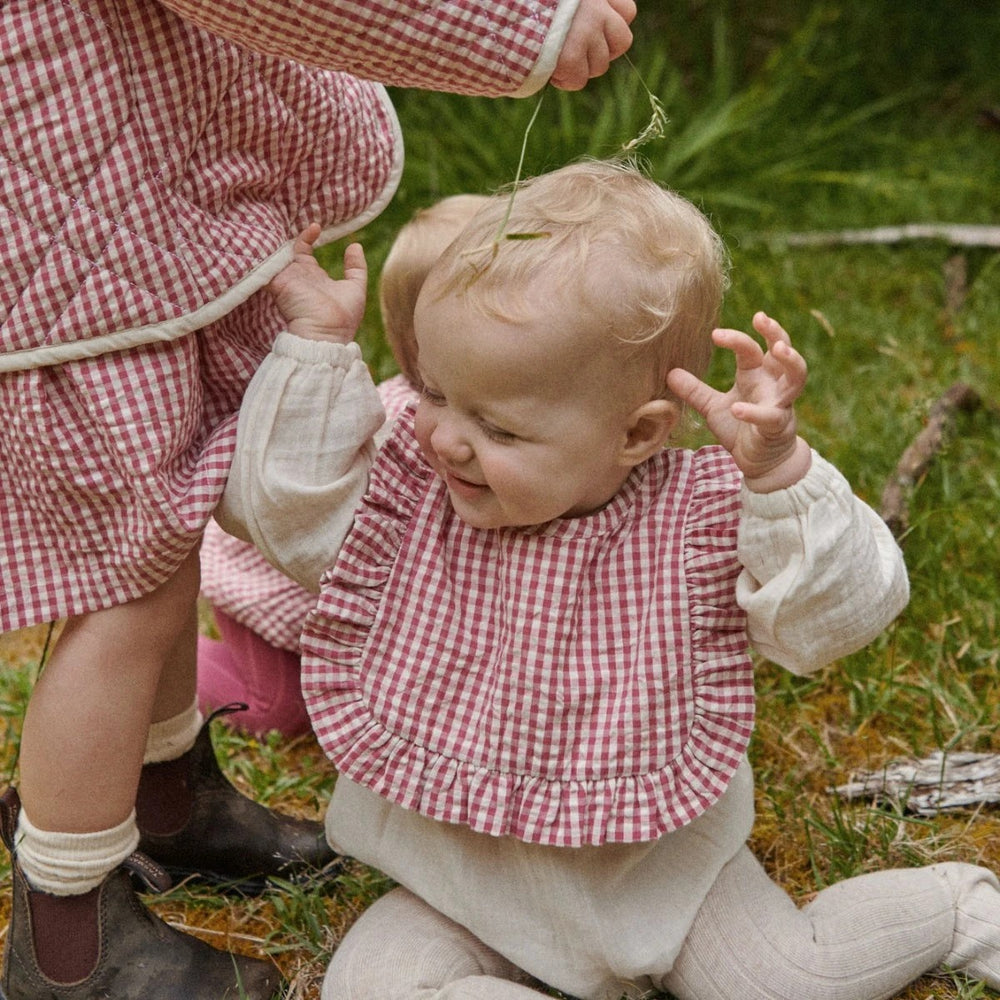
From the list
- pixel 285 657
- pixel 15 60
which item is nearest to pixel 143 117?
pixel 15 60

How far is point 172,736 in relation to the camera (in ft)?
6.21

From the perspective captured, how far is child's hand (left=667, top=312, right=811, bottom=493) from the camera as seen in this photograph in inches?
56.4

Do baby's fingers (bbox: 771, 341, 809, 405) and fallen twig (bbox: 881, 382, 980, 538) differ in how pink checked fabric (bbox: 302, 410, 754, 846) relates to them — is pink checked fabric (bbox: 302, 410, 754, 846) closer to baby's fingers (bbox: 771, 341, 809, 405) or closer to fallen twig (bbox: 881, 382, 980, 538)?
baby's fingers (bbox: 771, 341, 809, 405)

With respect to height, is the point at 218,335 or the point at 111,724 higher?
the point at 218,335

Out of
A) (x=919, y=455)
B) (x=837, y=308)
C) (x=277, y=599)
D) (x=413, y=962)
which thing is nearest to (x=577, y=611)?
(x=413, y=962)

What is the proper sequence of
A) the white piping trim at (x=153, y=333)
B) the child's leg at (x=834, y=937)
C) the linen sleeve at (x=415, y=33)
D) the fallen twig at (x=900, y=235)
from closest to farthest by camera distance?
1. the linen sleeve at (x=415, y=33)
2. the white piping trim at (x=153, y=333)
3. the child's leg at (x=834, y=937)
4. the fallen twig at (x=900, y=235)

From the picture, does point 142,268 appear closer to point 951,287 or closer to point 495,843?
point 495,843

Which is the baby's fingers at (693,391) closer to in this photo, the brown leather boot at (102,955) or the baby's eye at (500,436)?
the baby's eye at (500,436)

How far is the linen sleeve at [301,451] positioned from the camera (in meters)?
1.58

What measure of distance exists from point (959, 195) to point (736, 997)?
11.2 ft

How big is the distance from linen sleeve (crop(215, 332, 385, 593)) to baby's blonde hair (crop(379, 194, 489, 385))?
0.65 meters

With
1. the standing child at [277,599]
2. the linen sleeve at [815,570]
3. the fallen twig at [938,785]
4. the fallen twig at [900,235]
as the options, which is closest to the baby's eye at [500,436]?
the linen sleeve at [815,570]

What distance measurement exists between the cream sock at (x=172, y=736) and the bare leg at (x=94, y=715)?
23 cm

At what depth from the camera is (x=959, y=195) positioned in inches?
175
